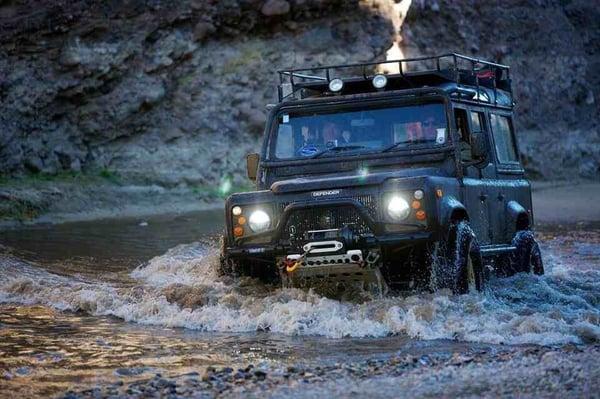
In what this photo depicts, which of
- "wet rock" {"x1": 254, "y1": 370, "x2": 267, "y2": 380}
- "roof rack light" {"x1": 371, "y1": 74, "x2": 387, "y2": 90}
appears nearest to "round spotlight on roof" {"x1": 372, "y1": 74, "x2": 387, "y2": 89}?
"roof rack light" {"x1": 371, "y1": 74, "x2": 387, "y2": 90}

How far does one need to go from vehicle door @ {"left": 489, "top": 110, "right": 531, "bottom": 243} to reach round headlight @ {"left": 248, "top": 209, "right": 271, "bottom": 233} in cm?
277

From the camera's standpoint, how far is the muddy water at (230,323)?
23.4 ft

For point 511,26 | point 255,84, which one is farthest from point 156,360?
point 511,26

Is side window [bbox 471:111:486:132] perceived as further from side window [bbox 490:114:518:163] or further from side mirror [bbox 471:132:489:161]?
side mirror [bbox 471:132:489:161]

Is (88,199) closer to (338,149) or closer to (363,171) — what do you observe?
(338,149)

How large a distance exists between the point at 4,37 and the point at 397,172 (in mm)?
15475

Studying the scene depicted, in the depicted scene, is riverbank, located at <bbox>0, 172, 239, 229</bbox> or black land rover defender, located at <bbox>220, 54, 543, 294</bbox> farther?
riverbank, located at <bbox>0, 172, 239, 229</bbox>

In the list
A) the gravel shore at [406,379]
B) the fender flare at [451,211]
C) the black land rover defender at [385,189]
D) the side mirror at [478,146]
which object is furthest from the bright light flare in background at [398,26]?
the gravel shore at [406,379]

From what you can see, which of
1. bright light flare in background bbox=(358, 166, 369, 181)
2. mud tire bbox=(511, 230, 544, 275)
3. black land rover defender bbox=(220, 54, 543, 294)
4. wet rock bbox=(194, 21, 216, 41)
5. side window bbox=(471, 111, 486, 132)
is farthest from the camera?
wet rock bbox=(194, 21, 216, 41)

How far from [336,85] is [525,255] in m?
2.99

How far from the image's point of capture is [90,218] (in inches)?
813

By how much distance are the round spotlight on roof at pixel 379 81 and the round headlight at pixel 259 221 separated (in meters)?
2.01

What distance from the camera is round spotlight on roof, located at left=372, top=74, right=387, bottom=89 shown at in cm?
1021

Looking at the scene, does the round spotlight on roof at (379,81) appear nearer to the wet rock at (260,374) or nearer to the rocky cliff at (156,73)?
the wet rock at (260,374)
